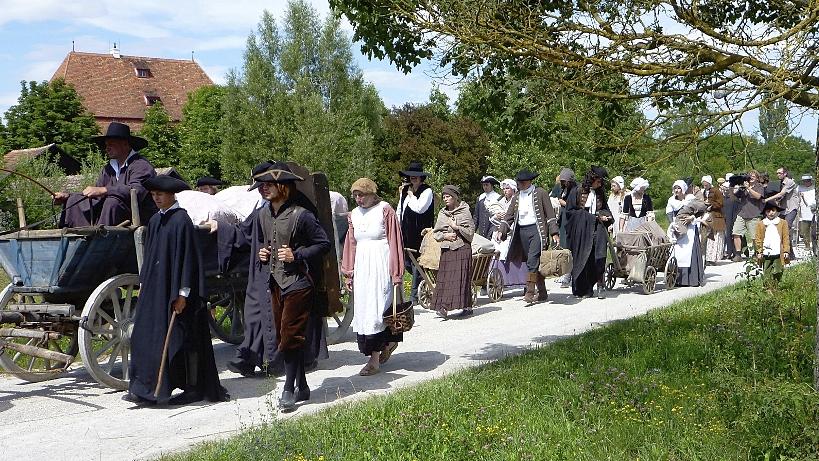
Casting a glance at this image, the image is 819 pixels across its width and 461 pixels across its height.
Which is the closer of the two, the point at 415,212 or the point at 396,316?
the point at 396,316

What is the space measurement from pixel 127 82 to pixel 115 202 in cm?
7480

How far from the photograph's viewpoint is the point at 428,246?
1292 cm

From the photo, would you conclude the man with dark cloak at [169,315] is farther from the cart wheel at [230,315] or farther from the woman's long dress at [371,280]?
the cart wheel at [230,315]

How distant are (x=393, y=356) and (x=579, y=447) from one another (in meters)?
4.14

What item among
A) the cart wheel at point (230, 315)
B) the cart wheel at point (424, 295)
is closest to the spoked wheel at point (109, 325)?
the cart wheel at point (230, 315)

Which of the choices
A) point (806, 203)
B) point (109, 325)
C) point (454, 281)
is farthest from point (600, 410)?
point (806, 203)

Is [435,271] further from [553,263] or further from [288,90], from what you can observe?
[288,90]

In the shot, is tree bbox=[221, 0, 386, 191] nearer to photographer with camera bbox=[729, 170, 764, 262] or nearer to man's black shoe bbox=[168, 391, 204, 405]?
photographer with camera bbox=[729, 170, 764, 262]

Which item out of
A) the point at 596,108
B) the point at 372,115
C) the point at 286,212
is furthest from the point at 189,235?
the point at 372,115

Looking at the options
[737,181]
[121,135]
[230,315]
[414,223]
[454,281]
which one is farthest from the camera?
[737,181]

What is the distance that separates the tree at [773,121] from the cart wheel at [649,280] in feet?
30.6

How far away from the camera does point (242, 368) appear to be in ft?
27.8

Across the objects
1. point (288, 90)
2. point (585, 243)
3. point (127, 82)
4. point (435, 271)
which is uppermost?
point (127, 82)

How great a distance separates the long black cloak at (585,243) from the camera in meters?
14.1
